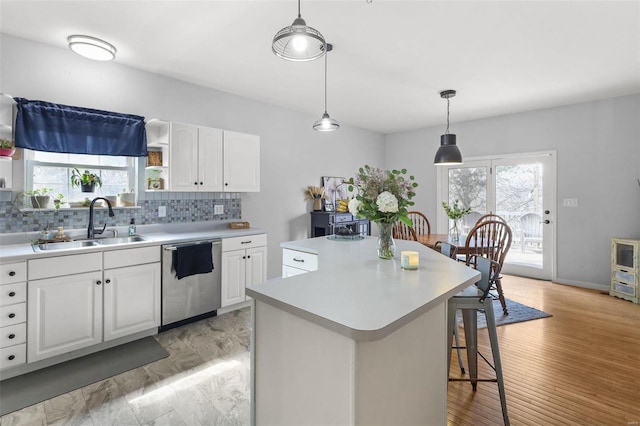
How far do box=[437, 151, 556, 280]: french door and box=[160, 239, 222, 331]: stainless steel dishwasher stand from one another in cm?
435

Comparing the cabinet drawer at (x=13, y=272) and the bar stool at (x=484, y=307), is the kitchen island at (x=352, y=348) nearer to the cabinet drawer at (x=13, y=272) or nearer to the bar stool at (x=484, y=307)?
the bar stool at (x=484, y=307)

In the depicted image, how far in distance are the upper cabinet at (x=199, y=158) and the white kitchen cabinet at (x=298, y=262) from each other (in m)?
1.49

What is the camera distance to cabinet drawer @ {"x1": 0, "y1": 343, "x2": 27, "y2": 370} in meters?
2.13

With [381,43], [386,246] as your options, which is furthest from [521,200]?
[386,246]

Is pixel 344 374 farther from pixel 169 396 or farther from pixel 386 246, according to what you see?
pixel 169 396

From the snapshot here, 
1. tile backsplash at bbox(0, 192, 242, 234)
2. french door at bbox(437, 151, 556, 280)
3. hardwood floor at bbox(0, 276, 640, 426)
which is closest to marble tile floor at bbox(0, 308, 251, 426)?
hardwood floor at bbox(0, 276, 640, 426)

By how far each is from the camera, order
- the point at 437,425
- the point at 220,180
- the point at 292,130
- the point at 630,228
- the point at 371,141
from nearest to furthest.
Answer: the point at 437,425 → the point at 220,180 → the point at 630,228 → the point at 292,130 → the point at 371,141

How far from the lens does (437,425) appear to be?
1.44 metres

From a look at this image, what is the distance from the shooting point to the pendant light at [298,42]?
5.13 ft

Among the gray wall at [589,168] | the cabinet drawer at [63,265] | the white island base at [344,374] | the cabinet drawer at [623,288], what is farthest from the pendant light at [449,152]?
the cabinet drawer at [63,265]

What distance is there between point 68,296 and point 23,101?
1.62 m

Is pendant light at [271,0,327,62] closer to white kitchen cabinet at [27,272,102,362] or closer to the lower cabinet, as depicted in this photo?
the lower cabinet

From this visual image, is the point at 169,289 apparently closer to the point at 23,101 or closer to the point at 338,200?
the point at 23,101

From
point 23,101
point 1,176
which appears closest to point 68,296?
point 1,176
